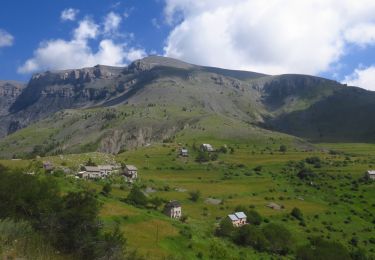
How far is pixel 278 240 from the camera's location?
260 feet

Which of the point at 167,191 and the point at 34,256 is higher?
the point at 34,256

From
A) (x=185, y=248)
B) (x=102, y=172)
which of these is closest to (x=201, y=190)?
(x=102, y=172)

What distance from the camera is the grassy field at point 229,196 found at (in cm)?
6194

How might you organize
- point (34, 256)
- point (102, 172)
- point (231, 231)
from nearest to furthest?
point (34, 256) < point (231, 231) < point (102, 172)

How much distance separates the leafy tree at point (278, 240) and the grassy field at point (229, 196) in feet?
20.8

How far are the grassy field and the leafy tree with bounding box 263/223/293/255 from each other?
635cm

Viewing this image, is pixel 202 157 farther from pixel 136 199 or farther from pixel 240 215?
pixel 136 199

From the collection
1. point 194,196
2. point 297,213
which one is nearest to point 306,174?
point 297,213

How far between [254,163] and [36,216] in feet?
506

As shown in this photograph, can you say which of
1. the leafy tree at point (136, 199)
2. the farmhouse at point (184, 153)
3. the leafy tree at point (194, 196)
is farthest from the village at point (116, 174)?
the farmhouse at point (184, 153)

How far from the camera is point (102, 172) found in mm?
133125

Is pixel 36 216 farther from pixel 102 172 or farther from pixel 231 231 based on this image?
pixel 102 172

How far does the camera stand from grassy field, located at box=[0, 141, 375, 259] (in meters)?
61.9

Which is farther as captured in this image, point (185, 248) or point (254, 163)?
point (254, 163)
